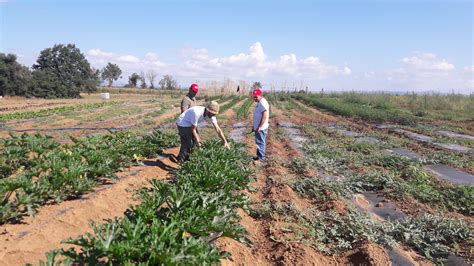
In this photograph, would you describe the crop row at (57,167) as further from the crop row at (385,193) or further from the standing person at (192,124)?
the crop row at (385,193)

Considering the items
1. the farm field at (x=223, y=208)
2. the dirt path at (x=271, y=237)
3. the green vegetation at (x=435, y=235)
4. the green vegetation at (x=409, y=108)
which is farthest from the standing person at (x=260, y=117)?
the green vegetation at (x=409, y=108)

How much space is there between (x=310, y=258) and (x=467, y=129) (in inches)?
639

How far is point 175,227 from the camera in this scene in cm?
363

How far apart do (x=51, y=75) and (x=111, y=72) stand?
122 feet

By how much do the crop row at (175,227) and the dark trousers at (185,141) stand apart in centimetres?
92

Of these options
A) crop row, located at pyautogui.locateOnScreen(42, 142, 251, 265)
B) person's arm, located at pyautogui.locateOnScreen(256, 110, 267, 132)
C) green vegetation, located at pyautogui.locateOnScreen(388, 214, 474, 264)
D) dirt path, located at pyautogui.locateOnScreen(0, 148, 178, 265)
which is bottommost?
green vegetation, located at pyautogui.locateOnScreen(388, 214, 474, 264)

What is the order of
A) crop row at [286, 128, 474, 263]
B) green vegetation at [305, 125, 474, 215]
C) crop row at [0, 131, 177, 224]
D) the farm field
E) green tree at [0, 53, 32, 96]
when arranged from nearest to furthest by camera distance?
the farm field
crop row at [0, 131, 177, 224]
crop row at [286, 128, 474, 263]
green vegetation at [305, 125, 474, 215]
green tree at [0, 53, 32, 96]

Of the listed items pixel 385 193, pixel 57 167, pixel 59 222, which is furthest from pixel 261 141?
pixel 59 222

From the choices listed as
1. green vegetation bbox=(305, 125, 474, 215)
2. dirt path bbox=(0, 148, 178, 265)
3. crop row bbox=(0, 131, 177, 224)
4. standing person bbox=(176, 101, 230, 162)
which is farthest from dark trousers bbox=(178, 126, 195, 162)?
green vegetation bbox=(305, 125, 474, 215)

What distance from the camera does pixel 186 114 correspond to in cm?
694

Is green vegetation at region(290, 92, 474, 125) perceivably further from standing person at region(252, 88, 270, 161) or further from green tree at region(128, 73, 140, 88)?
A: green tree at region(128, 73, 140, 88)

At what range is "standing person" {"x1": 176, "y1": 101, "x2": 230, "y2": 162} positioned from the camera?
21.1 ft

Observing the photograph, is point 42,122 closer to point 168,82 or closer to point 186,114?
point 186,114

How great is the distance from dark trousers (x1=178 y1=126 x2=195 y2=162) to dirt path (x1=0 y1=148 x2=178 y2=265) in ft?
4.13
